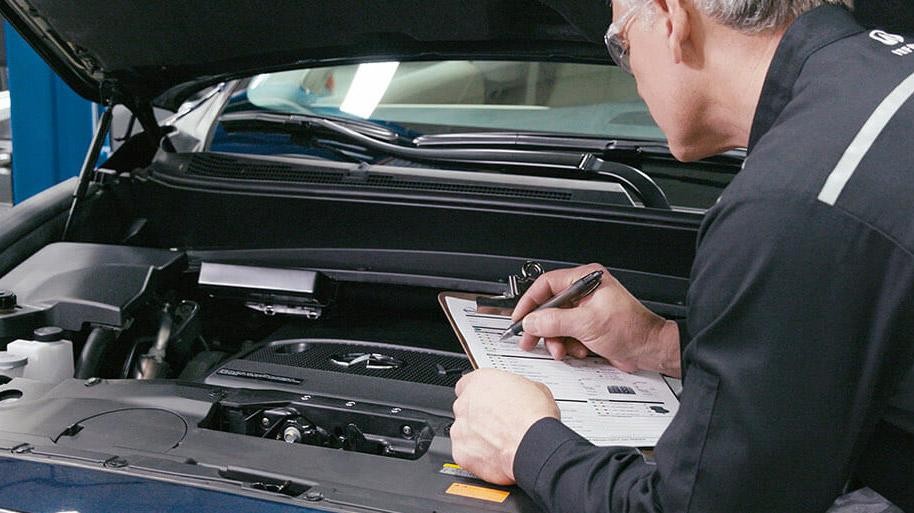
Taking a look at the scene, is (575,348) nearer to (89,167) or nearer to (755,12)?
(755,12)

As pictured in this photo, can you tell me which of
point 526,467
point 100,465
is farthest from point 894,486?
point 100,465

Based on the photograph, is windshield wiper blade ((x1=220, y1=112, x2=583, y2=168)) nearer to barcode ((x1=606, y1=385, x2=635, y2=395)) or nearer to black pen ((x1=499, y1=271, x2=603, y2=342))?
black pen ((x1=499, y1=271, x2=603, y2=342))

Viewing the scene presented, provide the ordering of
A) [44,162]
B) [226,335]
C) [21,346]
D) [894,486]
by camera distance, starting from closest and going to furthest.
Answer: [894,486]
[21,346]
[226,335]
[44,162]

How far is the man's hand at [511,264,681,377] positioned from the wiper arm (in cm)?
43

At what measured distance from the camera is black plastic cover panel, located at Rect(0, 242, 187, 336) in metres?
1.48

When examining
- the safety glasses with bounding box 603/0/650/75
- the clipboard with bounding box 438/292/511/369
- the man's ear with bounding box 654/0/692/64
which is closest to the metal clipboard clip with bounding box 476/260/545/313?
the clipboard with bounding box 438/292/511/369

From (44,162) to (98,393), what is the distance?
136 inches

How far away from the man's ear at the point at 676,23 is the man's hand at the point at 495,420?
16.2 inches

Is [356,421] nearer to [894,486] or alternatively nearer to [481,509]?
[481,509]

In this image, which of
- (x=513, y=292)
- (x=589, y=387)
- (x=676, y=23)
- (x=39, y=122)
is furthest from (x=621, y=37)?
(x=39, y=122)

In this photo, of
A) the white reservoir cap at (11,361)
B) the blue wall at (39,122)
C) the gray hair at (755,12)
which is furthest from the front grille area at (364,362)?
the blue wall at (39,122)

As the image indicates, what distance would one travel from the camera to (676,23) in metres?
0.95

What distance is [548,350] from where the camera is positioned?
4.71 ft

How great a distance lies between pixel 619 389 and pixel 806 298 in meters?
0.55
